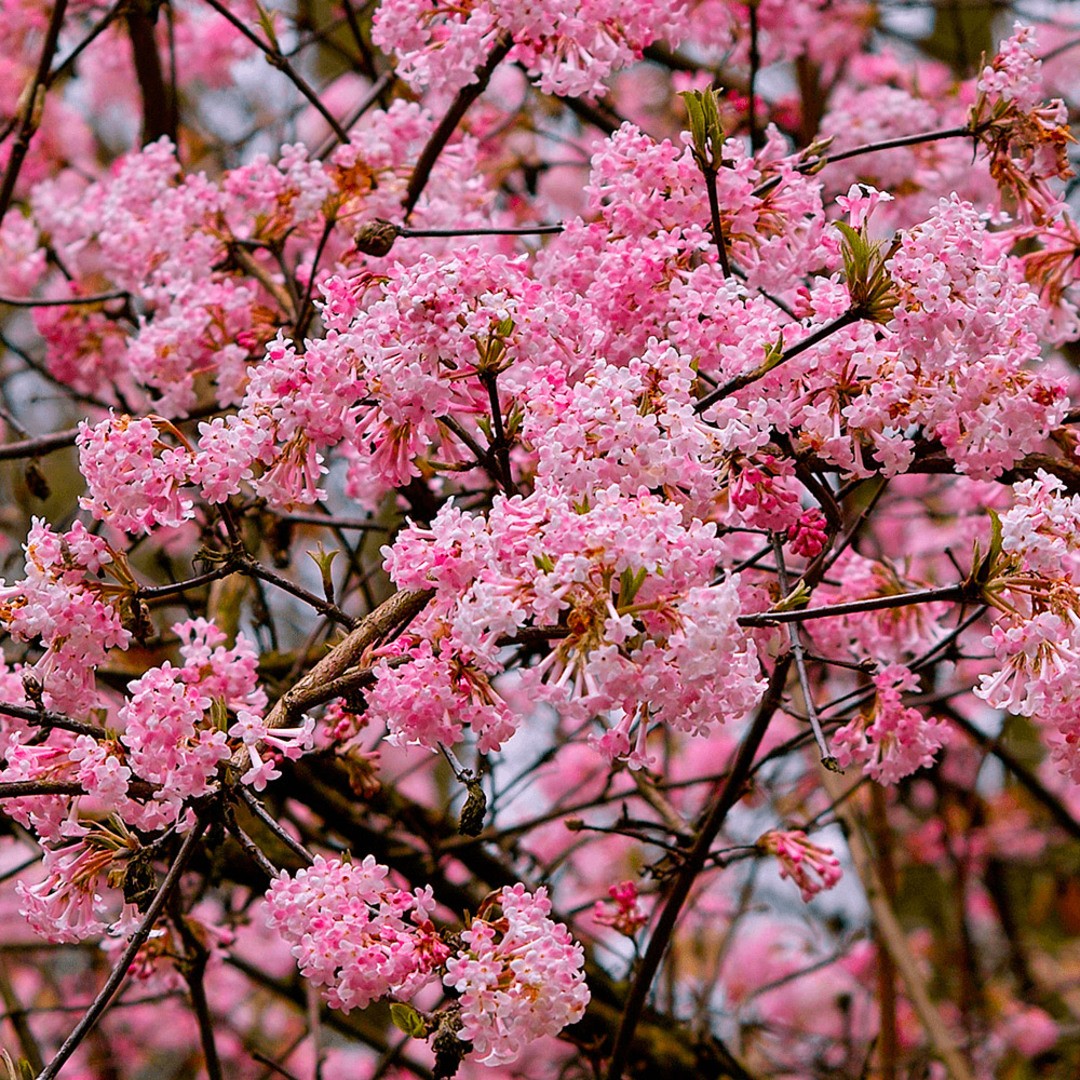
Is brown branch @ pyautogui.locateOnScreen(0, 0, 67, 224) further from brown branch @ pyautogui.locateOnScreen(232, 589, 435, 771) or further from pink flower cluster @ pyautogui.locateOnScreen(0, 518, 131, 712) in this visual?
brown branch @ pyautogui.locateOnScreen(232, 589, 435, 771)

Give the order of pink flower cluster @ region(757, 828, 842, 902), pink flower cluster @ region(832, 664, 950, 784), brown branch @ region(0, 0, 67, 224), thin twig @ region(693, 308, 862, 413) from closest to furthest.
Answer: thin twig @ region(693, 308, 862, 413)
pink flower cluster @ region(832, 664, 950, 784)
pink flower cluster @ region(757, 828, 842, 902)
brown branch @ region(0, 0, 67, 224)

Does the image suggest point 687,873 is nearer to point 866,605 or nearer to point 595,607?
point 866,605

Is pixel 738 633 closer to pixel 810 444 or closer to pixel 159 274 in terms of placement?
pixel 810 444

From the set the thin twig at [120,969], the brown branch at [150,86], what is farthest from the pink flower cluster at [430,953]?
the brown branch at [150,86]

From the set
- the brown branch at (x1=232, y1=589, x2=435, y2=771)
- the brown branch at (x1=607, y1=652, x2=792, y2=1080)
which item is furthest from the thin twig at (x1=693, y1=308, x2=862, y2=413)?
the brown branch at (x1=607, y1=652, x2=792, y2=1080)

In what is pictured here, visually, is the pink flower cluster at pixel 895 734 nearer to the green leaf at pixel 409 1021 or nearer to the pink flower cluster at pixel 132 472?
the green leaf at pixel 409 1021

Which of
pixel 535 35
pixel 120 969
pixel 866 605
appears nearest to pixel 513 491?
pixel 866 605

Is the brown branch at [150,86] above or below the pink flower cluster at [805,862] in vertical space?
above

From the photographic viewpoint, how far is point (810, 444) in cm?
158


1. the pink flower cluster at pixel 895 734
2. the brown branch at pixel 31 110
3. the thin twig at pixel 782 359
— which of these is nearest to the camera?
the thin twig at pixel 782 359

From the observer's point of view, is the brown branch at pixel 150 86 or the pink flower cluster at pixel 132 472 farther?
the brown branch at pixel 150 86

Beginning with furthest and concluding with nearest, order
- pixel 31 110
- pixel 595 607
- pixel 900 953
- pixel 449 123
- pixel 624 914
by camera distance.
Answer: pixel 900 953
pixel 31 110
pixel 449 123
pixel 624 914
pixel 595 607

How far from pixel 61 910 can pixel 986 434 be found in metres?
1.18

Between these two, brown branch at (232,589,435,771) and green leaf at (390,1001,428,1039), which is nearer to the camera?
green leaf at (390,1001,428,1039)
